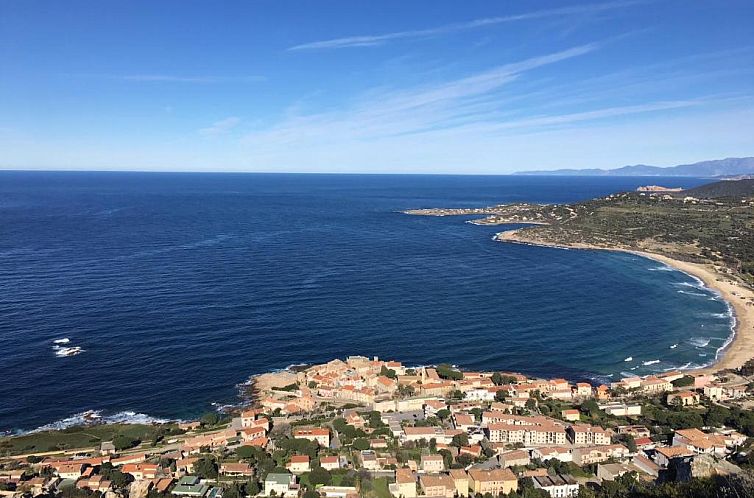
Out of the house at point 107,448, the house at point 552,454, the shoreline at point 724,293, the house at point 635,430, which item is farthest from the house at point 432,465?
the shoreline at point 724,293

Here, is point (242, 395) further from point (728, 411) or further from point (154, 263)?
point (154, 263)

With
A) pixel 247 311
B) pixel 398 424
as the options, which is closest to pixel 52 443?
pixel 398 424

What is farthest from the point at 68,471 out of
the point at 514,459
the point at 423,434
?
the point at 514,459

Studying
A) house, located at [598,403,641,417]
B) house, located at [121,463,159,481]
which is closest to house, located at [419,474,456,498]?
house, located at [121,463,159,481]

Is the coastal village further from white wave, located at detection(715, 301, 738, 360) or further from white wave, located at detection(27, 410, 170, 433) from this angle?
white wave, located at detection(715, 301, 738, 360)

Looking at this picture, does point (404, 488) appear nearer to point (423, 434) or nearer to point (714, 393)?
point (423, 434)

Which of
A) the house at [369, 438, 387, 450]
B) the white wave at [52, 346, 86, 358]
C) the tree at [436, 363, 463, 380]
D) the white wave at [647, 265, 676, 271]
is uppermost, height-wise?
the white wave at [647, 265, 676, 271]

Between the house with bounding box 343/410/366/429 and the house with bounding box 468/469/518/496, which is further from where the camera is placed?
the house with bounding box 343/410/366/429
